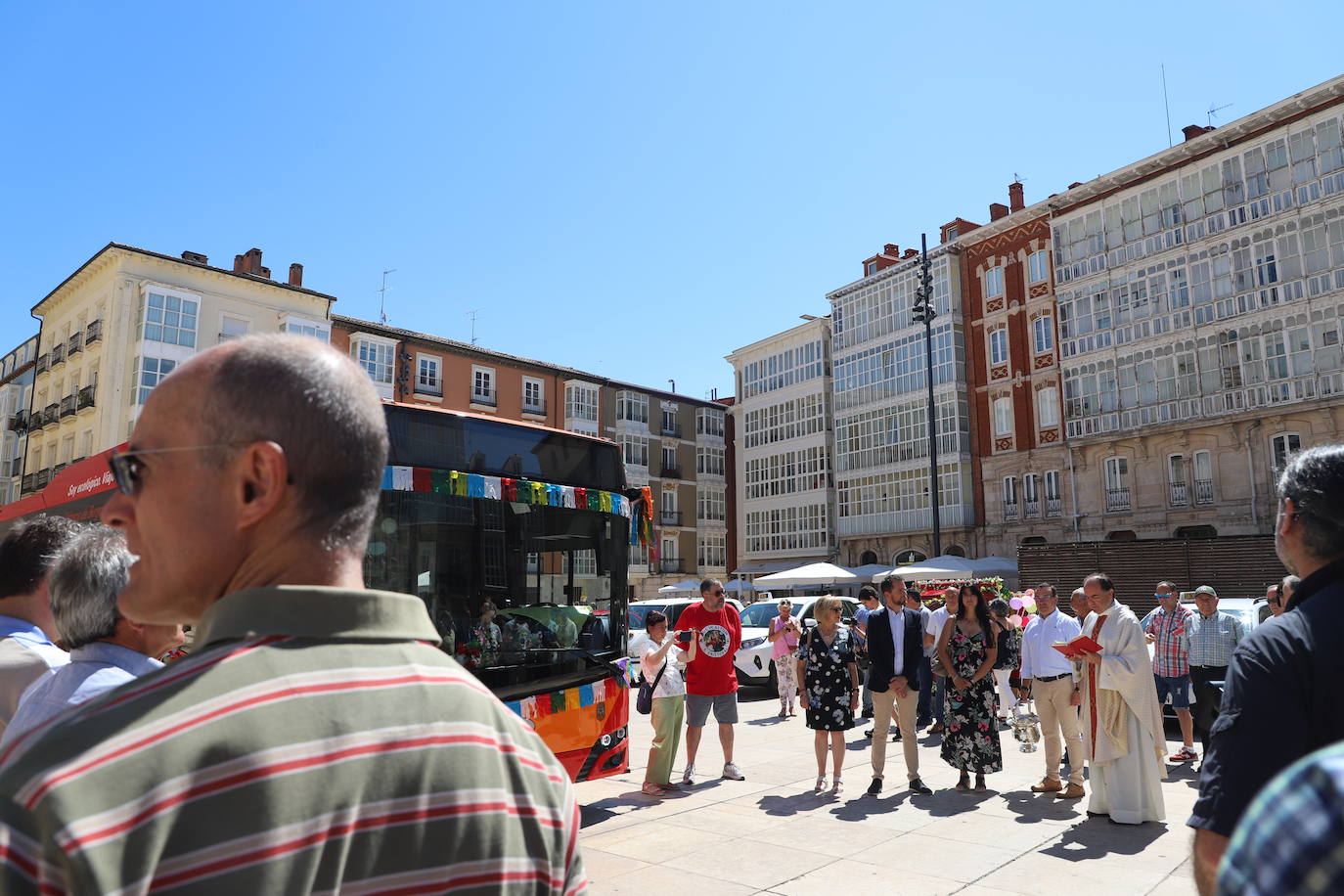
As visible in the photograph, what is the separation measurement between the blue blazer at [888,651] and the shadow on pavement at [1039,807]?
1.39 metres

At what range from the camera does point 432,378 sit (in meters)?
45.5

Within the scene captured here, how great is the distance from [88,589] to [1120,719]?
7.74m

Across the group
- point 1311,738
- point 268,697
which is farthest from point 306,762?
point 1311,738

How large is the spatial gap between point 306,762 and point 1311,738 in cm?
216

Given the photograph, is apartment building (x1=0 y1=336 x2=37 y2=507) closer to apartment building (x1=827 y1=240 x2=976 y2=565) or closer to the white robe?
apartment building (x1=827 y1=240 x2=976 y2=565)

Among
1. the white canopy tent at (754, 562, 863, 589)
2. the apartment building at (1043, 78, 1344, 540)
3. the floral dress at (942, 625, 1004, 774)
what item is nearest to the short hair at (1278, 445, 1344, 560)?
the floral dress at (942, 625, 1004, 774)

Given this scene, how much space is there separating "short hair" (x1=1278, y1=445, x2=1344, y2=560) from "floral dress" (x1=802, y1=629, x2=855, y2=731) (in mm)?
7292

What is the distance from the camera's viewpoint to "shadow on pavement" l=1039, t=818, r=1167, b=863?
6957 mm

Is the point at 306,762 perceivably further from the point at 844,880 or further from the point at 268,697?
the point at 844,880

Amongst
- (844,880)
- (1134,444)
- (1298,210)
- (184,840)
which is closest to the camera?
(184,840)

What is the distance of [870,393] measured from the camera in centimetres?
4466

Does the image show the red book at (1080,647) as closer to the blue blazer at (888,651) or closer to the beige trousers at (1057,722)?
the beige trousers at (1057,722)

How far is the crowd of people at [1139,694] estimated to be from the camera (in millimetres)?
758

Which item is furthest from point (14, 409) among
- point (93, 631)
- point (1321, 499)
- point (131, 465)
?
point (1321, 499)
